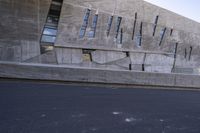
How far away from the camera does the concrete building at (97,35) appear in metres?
19.8

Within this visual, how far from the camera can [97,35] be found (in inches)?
941

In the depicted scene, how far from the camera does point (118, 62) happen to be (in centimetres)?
2553

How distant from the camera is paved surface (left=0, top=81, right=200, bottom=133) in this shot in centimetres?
445

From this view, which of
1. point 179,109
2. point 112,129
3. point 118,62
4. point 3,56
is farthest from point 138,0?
point 112,129

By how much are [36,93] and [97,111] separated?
7.59 ft

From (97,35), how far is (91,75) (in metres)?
14.3

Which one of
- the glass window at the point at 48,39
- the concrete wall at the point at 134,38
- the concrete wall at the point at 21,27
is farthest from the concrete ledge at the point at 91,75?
the glass window at the point at 48,39

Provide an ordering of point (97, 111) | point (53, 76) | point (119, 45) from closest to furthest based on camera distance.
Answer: point (97, 111) → point (53, 76) → point (119, 45)

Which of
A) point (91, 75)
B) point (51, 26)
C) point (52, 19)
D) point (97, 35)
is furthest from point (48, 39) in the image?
point (91, 75)

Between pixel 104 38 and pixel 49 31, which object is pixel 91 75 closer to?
pixel 49 31

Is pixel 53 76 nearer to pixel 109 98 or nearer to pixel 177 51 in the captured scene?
pixel 109 98

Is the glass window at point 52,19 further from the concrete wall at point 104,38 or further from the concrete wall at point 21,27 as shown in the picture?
the concrete wall at point 21,27

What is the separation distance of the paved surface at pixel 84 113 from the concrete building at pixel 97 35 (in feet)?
27.5

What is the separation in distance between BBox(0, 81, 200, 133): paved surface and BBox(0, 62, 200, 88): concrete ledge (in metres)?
1.17
